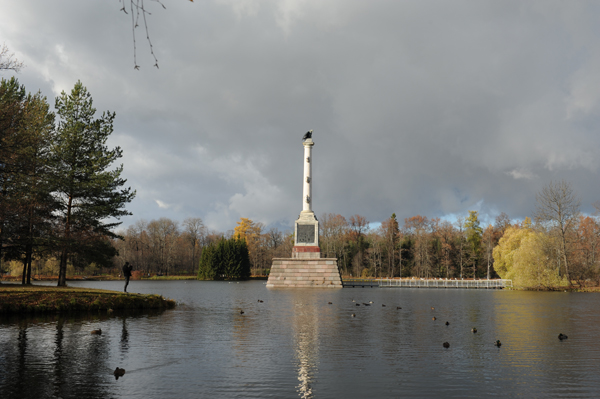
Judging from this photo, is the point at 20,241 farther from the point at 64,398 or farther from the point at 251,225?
the point at 251,225

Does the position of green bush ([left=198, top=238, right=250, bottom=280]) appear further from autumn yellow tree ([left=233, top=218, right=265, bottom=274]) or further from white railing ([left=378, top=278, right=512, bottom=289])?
white railing ([left=378, top=278, right=512, bottom=289])

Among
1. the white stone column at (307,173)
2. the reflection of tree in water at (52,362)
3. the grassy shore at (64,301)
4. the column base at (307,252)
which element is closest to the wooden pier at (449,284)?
the column base at (307,252)

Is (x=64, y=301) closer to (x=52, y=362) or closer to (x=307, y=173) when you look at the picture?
(x=52, y=362)

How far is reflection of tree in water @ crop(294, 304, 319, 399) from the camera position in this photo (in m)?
11.5

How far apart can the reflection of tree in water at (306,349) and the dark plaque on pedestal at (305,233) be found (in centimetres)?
A: 3811

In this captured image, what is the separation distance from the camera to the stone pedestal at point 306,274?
63094mm

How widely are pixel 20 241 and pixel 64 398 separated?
1093 inches

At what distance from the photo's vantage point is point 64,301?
26.8 meters

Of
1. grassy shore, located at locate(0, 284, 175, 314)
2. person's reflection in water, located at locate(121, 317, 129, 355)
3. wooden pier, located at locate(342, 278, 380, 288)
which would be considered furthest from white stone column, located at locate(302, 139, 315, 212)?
person's reflection in water, located at locate(121, 317, 129, 355)

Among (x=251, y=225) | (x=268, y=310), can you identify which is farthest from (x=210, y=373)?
(x=251, y=225)

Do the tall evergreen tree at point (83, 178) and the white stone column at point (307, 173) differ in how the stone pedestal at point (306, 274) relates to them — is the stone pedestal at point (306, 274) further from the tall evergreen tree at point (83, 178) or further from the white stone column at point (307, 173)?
the tall evergreen tree at point (83, 178)

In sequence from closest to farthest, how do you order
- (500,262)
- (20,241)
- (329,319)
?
(329,319), (20,241), (500,262)

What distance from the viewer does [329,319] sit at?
83.7ft

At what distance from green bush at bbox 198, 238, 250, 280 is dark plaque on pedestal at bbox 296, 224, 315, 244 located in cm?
3876
